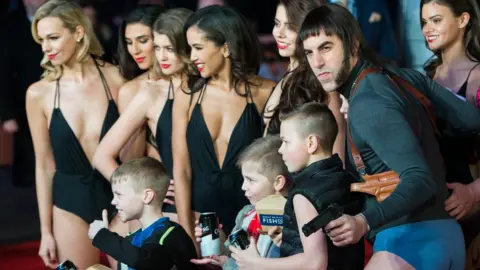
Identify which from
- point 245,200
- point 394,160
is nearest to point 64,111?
point 245,200

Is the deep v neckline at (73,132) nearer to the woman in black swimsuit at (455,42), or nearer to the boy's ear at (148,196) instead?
the boy's ear at (148,196)

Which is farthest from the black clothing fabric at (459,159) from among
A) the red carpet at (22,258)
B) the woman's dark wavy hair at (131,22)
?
the red carpet at (22,258)

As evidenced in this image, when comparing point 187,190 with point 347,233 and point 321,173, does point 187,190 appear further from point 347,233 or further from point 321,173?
point 347,233

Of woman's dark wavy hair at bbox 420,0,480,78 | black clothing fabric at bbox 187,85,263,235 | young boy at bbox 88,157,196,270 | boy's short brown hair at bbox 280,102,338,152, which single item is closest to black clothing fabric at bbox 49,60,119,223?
black clothing fabric at bbox 187,85,263,235

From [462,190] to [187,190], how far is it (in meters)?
A: 1.56

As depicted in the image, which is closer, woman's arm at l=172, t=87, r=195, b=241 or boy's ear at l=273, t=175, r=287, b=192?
boy's ear at l=273, t=175, r=287, b=192

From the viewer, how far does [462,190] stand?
2.99 meters

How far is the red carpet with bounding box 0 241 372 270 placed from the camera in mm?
5750

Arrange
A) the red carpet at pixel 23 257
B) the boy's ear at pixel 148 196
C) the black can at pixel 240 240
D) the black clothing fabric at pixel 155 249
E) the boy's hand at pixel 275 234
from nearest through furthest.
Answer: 1. the black can at pixel 240 240
2. the boy's hand at pixel 275 234
3. the black clothing fabric at pixel 155 249
4. the boy's ear at pixel 148 196
5. the red carpet at pixel 23 257

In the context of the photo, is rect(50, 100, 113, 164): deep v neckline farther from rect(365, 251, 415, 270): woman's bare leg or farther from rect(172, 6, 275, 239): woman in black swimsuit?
rect(365, 251, 415, 270): woman's bare leg

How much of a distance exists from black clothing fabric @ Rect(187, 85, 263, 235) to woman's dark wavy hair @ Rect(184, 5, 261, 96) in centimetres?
10

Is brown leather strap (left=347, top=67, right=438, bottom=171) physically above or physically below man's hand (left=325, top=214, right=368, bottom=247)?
above

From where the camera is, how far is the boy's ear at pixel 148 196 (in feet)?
11.7

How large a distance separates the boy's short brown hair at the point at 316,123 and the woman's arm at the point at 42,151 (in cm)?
202
